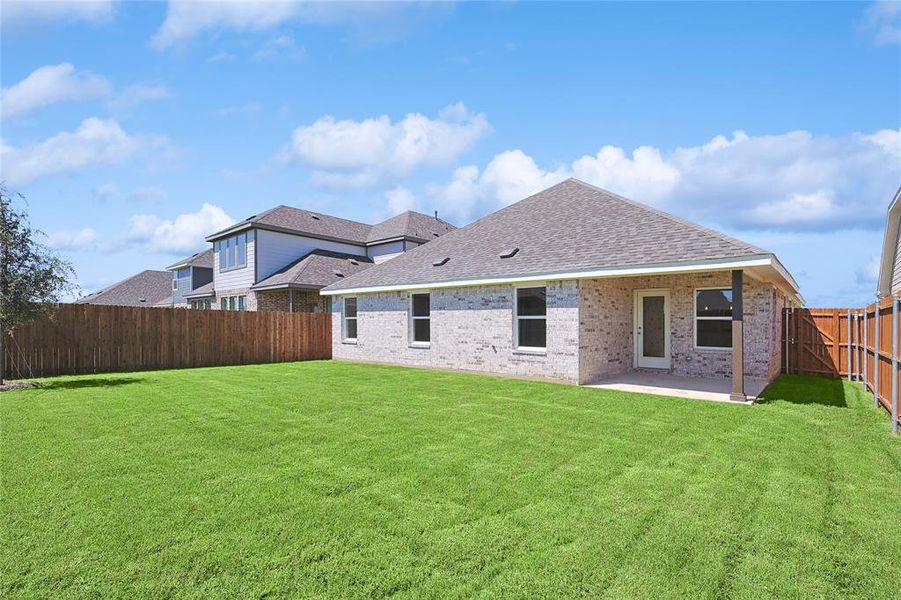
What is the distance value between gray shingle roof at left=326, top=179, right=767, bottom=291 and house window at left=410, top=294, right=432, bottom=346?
0.74m

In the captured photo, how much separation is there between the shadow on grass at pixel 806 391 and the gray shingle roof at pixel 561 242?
3273mm

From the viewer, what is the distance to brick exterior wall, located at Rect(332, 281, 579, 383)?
11391mm

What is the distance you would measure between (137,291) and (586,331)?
41204 mm

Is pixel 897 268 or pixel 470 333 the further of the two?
pixel 897 268

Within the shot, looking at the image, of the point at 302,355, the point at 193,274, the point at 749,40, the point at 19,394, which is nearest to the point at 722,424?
the point at 749,40

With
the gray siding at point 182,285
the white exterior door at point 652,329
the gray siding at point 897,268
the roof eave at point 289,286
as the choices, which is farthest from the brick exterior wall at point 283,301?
the gray siding at point 897,268

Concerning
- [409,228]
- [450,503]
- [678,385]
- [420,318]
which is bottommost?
[678,385]

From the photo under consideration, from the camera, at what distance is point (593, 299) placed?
1158 centimetres

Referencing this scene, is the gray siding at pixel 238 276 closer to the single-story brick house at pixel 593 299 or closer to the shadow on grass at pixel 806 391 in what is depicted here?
the single-story brick house at pixel 593 299

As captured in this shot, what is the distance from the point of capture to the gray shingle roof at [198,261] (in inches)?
1213

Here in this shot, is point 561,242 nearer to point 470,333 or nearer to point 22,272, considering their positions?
point 470,333

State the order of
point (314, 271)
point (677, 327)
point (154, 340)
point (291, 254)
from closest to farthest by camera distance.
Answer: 1. point (677, 327)
2. point (154, 340)
3. point (314, 271)
4. point (291, 254)

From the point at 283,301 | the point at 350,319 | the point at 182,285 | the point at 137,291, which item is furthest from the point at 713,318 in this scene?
the point at 137,291

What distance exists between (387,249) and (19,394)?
62.7ft
